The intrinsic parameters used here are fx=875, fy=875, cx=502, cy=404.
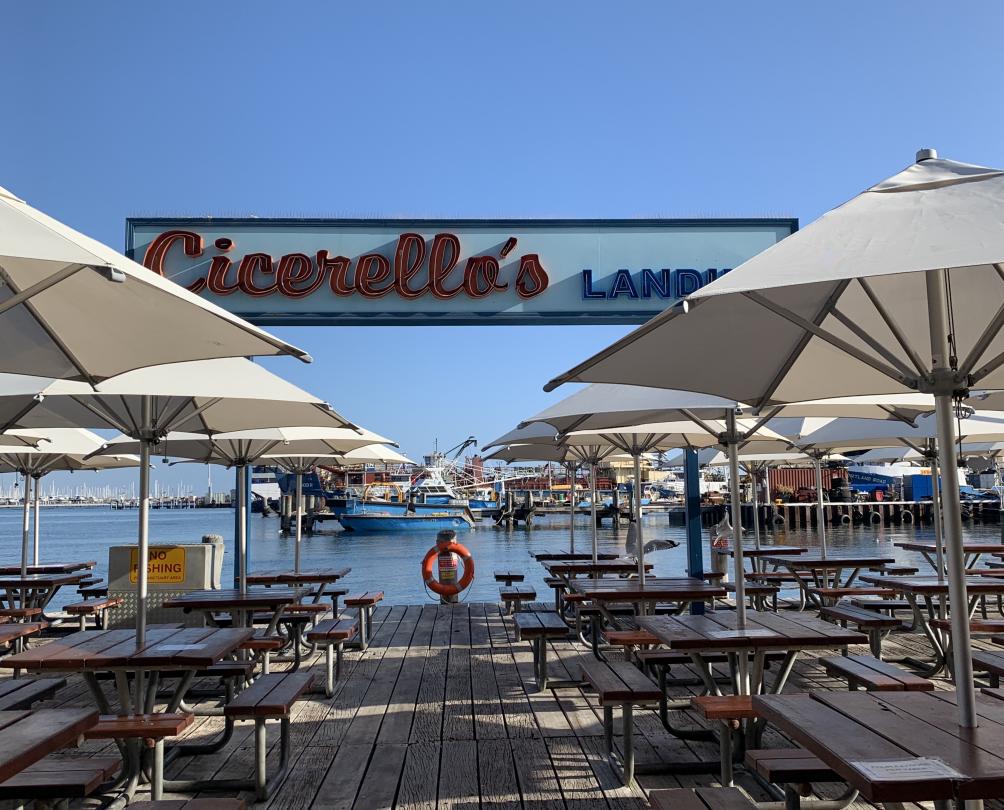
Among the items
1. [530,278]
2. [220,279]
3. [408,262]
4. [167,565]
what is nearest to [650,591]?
[167,565]

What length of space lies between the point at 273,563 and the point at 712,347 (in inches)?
1079

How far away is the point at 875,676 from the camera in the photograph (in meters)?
3.91

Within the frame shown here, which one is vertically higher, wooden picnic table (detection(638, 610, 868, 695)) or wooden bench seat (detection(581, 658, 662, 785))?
wooden picnic table (detection(638, 610, 868, 695))

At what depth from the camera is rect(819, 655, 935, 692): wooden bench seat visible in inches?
146

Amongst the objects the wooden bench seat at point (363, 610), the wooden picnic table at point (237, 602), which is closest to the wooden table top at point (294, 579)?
the wooden bench seat at point (363, 610)

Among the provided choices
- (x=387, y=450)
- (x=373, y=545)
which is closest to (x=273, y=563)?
(x=373, y=545)

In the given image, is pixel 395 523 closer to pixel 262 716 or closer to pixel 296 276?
pixel 296 276

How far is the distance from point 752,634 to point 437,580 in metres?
6.94

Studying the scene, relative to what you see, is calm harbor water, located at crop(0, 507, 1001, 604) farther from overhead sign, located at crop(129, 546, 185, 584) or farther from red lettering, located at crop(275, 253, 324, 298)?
overhead sign, located at crop(129, 546, 185, 584)

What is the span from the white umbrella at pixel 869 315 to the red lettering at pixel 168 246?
7240 millimetres

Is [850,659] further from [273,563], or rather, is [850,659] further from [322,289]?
[273,563]

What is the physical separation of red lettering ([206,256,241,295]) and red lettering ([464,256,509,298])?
8.14ft

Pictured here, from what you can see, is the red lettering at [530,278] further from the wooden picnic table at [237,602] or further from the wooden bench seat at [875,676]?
the wooden bench seat at [875,676]

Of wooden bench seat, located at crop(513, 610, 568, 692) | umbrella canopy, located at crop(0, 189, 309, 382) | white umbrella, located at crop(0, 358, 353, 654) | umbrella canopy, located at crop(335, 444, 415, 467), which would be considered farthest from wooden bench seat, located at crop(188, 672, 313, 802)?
umbrella canopy, located at crop(335, 444, 415, 467)
